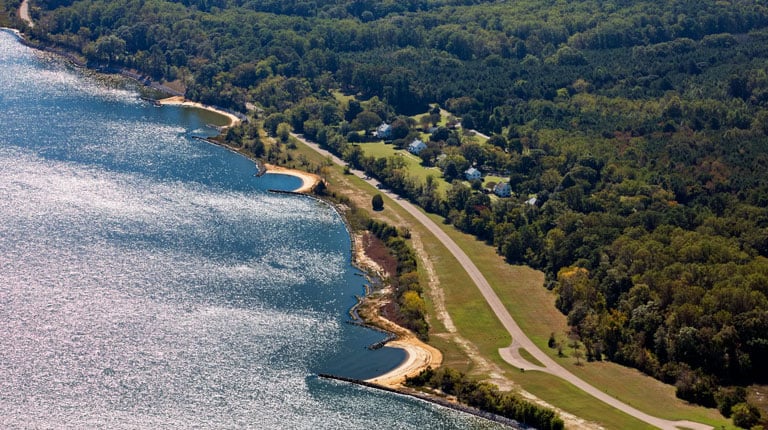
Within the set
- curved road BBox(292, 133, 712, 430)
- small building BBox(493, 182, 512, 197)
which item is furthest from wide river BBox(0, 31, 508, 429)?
small building BBox(493, 182, 512, 197)

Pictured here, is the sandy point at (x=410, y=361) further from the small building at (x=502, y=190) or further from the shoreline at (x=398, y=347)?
the small building at (x=502, y=190)

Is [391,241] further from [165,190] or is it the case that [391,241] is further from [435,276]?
[165,190]

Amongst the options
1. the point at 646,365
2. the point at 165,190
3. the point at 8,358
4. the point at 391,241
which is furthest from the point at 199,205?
the point at 646,365

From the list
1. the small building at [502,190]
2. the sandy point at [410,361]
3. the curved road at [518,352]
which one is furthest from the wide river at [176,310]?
the small building at [502,190]

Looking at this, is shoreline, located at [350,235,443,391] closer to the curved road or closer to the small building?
the curved road

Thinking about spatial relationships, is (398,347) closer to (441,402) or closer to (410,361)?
(410,361)
